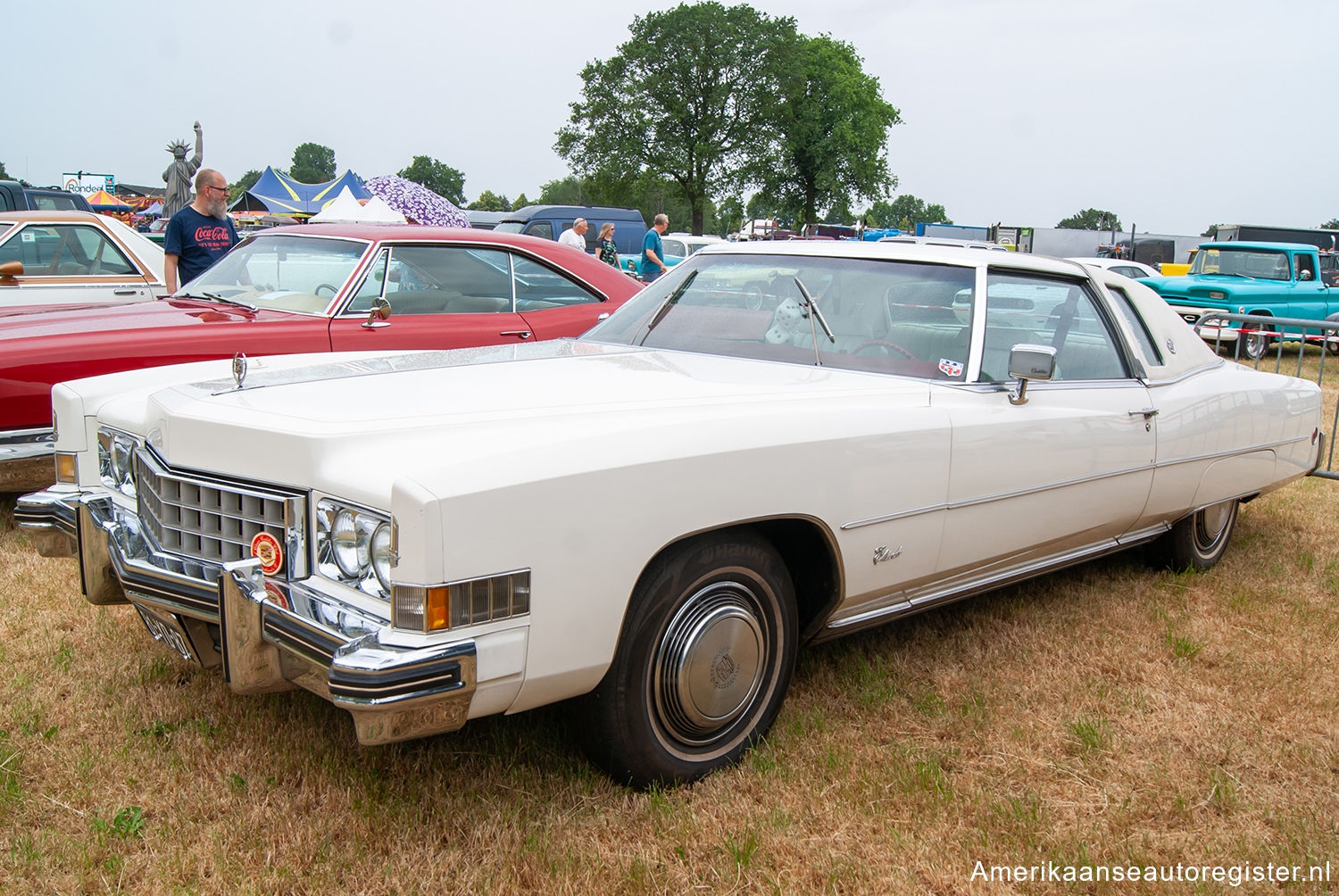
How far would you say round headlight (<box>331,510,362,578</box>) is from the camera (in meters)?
2.23

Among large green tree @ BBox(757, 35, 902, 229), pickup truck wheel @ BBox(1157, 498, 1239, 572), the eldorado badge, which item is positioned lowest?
pickup truck wheel @ BBox(1157, 498, 1239, 572)

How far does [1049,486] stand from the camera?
3408 millimetres

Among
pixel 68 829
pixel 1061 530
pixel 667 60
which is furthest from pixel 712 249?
pixel 667 60

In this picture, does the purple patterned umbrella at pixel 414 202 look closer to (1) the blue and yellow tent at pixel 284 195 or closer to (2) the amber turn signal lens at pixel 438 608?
(1) the blue and yellow tent at pixel 284 195

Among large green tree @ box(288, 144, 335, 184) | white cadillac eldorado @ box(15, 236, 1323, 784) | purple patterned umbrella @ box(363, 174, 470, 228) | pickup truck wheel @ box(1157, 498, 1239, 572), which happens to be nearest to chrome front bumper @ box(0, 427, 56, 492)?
white cadillac eldorado @ box(15, 236, 1323, 784)

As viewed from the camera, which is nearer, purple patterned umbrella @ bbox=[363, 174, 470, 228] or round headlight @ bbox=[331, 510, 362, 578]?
round headlight @ bbox=[331, 510, 362, 578]

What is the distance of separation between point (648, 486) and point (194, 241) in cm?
558

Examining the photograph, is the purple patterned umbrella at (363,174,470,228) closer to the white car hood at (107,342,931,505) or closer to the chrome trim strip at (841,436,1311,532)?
the chrome trim strip at (841,436,1311,532)

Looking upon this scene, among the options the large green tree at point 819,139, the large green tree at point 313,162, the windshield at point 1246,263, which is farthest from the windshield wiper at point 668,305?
the large green tree at point 313,162

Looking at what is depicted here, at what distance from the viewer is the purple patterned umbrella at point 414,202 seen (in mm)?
19094

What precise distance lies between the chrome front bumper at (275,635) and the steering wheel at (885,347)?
5.89 feet

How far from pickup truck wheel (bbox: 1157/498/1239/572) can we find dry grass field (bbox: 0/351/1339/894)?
817 mm

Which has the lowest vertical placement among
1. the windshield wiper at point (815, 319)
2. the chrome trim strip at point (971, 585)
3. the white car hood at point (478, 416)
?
the chrome trim strip at point (971, 585)

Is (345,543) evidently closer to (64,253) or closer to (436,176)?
(64,253)
